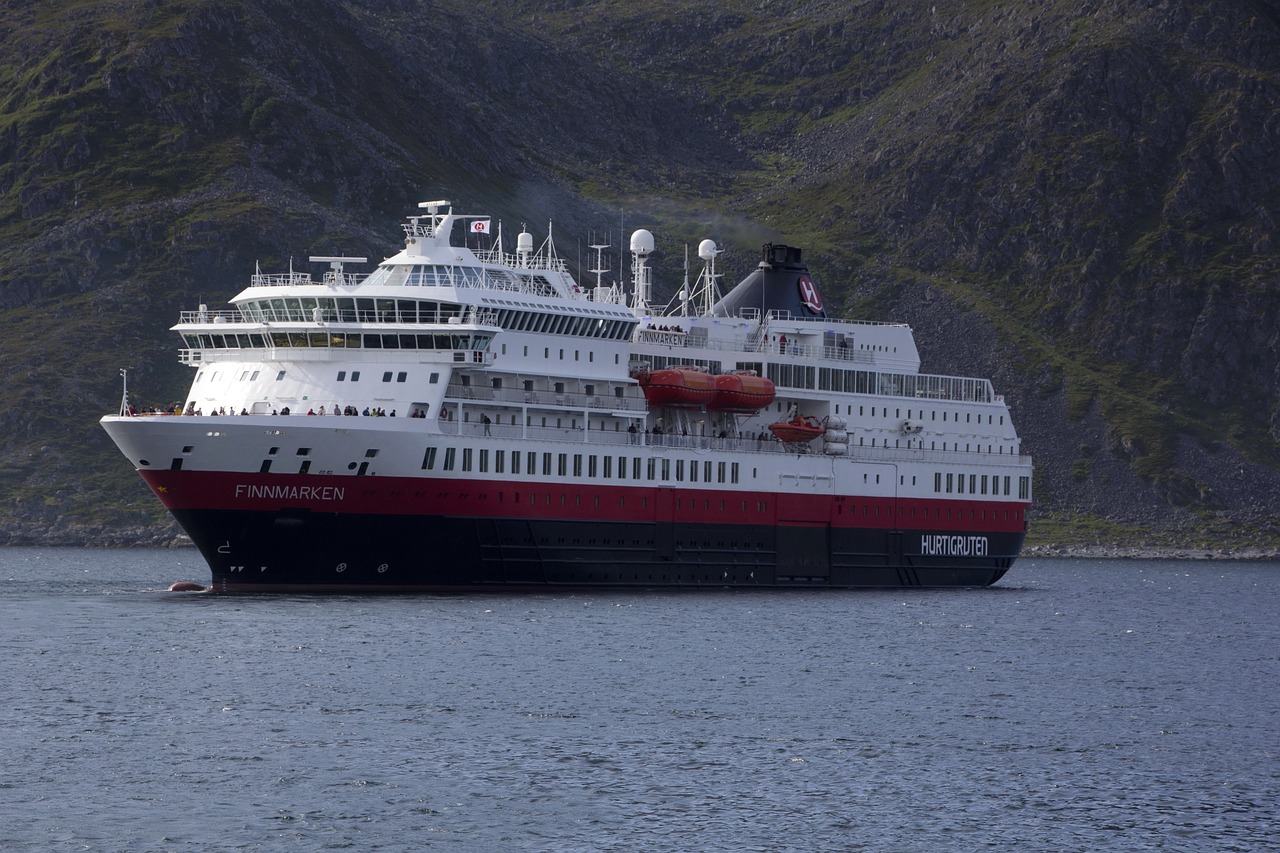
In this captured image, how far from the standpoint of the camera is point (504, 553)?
67688mm

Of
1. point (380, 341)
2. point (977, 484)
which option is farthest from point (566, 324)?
point (977, 484)

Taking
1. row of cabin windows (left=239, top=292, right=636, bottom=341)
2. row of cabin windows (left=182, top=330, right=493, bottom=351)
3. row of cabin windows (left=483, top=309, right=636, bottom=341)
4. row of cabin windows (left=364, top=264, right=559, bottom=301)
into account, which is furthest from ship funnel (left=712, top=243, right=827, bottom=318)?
row of cabin windows (left=182, top=330, right=493, bottom=351)

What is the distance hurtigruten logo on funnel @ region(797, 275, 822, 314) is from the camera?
284ft

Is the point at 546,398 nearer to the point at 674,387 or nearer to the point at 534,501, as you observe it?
the point at 534,501

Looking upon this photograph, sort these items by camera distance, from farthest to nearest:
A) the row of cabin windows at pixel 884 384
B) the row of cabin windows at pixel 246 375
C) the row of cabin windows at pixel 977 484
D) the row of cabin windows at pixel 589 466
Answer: the row of cabin windows at pixel 977 484 → the row of cabin windows at pixel 884 384 → the row of cabin windows at pixel 246 375 → the row of cabin windows at pixel 589 466

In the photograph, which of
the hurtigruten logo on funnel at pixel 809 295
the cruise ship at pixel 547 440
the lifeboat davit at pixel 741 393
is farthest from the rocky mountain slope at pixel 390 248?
the lifeboat davit at pixel 741 393

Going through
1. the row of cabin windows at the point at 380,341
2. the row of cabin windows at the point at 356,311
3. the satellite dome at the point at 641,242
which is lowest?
the row of cabin windows at the point at 380,341

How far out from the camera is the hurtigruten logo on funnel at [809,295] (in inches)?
3406

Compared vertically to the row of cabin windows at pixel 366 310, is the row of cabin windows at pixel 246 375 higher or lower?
lower

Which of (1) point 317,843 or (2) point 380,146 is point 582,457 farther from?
(2) point 380,146

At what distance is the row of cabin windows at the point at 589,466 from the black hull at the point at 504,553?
5.86 ft

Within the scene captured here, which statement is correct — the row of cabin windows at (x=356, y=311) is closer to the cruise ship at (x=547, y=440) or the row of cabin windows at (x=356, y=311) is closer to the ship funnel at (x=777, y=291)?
the cruise ship at (x=547, y=440)

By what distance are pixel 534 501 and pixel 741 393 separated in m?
11.7

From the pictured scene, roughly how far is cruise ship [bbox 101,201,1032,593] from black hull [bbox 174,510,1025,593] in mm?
89
